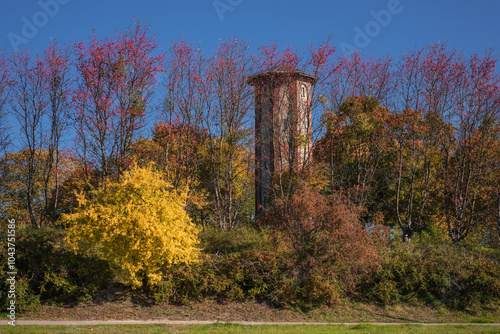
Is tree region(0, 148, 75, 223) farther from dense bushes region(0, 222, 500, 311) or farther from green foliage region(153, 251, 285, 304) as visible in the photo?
green foliage region(153, 251, 285, 304)

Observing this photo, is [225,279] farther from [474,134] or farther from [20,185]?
[20,185]

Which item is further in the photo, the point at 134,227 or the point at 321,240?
the point at 321,240

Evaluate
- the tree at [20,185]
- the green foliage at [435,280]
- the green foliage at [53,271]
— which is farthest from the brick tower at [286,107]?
the tree at [20,185]

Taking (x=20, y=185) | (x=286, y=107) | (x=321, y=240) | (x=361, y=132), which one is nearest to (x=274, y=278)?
(x=321, y=240)

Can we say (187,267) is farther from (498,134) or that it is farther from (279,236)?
(498,134)

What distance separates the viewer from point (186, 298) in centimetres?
1321

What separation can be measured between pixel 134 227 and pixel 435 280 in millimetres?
10468

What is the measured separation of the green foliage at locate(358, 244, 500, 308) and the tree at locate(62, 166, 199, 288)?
6742 millimetres

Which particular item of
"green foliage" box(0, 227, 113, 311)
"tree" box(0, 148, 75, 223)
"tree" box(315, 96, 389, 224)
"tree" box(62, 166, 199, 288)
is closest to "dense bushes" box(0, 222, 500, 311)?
"green foliage" box(0, 227, 113, 311)

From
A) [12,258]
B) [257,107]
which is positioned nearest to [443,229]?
[257,107]

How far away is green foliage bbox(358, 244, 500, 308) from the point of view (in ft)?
46.3

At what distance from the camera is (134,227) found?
12062 mm

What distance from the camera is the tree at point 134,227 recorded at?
12.0 m

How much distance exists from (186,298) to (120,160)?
746 cm
